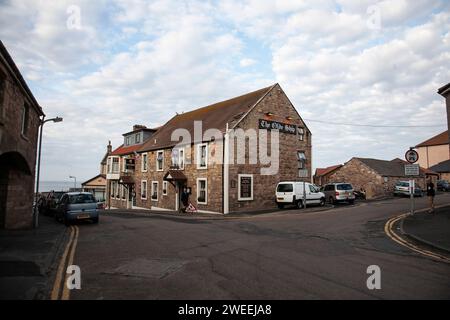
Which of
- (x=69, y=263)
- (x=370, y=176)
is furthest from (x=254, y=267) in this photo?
(x=370, y=176)

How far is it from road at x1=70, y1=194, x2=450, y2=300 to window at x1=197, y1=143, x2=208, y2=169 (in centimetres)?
1295

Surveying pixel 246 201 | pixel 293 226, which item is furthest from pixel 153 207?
pixel 293 226

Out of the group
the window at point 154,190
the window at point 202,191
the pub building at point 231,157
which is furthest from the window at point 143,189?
the window at point 202,191

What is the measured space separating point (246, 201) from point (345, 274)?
57.7 ft

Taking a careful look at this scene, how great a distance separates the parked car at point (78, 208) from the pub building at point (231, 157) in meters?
8.66

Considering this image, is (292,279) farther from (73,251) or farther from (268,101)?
(268,101)

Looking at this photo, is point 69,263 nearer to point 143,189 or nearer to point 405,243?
Answer: point 405,243

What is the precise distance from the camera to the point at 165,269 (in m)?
7.10

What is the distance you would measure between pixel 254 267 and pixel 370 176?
36.3 metres

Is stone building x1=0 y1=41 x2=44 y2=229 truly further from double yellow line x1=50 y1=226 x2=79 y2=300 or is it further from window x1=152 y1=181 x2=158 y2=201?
window x1=152 y1=181 x2=158 y2=201

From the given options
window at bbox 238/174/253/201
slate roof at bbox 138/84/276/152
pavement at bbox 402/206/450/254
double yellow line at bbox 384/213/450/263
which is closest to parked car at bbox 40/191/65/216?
slate roof at bbox 138/84/276/152

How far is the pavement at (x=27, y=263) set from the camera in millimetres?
5812

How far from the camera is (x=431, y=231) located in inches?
459

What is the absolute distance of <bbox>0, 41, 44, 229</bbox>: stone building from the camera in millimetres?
10445
